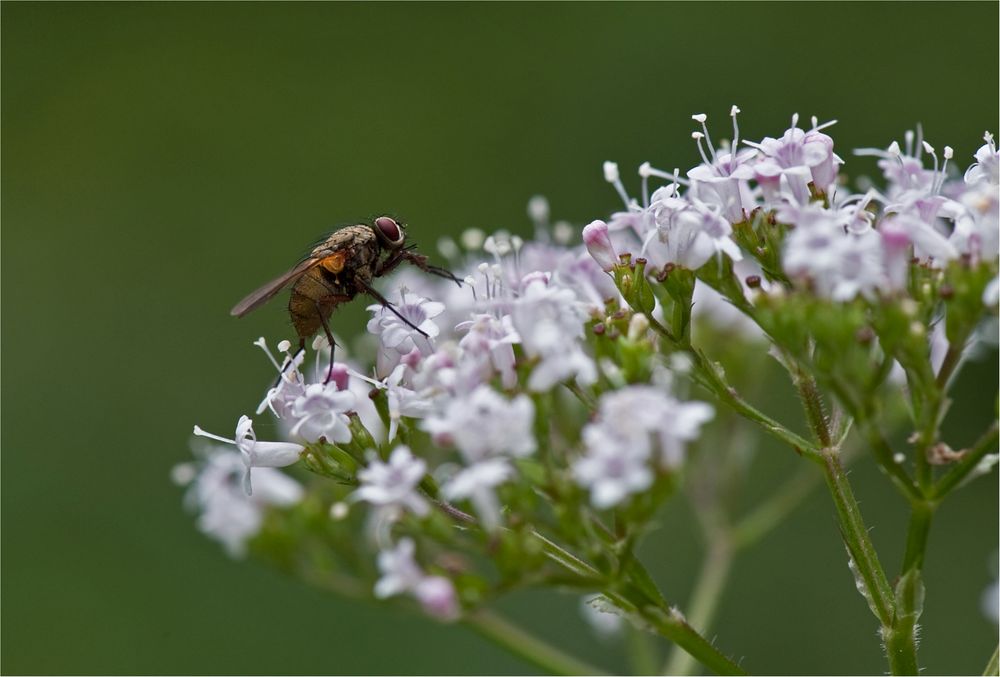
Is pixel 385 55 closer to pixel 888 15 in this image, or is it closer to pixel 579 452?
pixel 888 15

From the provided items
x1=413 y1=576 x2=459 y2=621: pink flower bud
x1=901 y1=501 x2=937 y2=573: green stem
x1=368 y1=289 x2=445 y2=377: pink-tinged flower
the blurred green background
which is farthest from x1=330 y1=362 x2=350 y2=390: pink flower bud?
the blurred green background

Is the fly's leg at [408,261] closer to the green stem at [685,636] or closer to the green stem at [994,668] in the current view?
the green stem at [685,636]

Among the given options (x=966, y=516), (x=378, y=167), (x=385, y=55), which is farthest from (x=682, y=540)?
(x=385, y=55)

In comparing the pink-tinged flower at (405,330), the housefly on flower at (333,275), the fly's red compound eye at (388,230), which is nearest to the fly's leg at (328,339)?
the housefly on flower at (333,275)

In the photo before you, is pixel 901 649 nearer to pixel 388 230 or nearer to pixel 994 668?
pixel 994 668

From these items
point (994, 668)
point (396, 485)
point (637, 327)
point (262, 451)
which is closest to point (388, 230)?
point (262, 451)

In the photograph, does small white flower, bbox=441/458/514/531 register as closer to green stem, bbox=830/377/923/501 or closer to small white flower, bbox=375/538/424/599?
small white flower, bbox=375/538/424/599

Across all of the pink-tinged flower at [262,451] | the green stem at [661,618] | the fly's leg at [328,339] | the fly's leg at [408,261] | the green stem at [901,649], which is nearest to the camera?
the green stem at [661,618]
